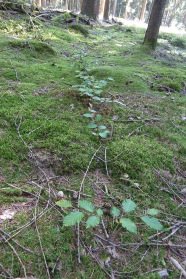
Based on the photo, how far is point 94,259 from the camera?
1.50m

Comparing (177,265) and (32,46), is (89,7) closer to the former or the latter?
(32,46)

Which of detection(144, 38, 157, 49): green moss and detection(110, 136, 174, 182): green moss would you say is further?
detection(144, 38, 157, 49): green moss

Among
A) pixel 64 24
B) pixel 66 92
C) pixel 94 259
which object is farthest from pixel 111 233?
pixel 64 24

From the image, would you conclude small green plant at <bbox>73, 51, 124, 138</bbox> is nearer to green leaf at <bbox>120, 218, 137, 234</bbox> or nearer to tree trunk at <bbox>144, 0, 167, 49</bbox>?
green leaf at <bbox>120, 218, 137, 234</bbox>

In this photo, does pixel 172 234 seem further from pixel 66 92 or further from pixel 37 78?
pixel 37 78

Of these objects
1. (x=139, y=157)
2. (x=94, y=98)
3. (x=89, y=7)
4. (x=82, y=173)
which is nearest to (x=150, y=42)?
(x=94, y=98)

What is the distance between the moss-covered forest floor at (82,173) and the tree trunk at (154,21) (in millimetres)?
4429

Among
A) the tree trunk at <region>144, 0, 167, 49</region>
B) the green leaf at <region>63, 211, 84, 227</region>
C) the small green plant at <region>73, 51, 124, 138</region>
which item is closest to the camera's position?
the green leaf at <region>63, 211, 84, 227</region>

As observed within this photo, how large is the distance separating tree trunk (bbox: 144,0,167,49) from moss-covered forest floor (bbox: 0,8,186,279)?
14.5 ft

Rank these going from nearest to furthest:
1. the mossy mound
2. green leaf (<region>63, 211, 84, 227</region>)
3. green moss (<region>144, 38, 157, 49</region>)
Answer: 1. green leaf (<region>63, 211, 84, 227</region>)
2. the mossy mound
3. green moss (<region>144, 38, 157, 49</region>)

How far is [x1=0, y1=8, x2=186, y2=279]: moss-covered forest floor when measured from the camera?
1.48 meters

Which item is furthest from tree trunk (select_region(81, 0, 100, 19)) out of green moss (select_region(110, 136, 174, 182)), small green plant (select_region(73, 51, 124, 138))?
green moss (select_region(110, 136, 174, 182))

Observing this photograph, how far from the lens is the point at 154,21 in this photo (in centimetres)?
721

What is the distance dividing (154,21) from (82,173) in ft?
23.9
